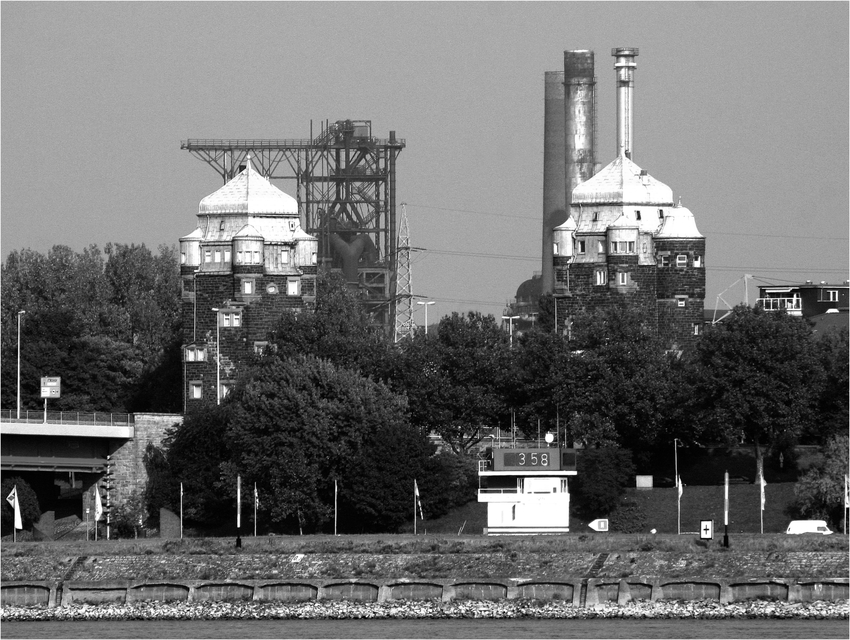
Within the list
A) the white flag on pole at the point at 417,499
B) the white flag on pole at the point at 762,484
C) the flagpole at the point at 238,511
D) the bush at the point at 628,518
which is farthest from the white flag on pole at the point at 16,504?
the white flag on pole at the point at 762,484

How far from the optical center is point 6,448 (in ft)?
387

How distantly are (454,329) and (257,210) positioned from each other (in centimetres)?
1791

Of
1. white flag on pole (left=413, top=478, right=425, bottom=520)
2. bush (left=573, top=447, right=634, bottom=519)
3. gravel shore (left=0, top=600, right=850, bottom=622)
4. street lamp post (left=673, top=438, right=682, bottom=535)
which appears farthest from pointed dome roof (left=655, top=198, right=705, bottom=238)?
gravel shore (left=0, top=600, right=850, bottom=622)

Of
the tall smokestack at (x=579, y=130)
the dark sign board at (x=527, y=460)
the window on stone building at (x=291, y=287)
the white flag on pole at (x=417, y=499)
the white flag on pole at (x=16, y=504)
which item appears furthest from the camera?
the tall smokestack at (x=579, y=130)

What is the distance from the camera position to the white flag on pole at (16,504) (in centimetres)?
10431

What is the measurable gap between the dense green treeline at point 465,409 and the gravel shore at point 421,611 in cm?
2416

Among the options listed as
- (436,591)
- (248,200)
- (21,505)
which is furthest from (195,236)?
(436,591)

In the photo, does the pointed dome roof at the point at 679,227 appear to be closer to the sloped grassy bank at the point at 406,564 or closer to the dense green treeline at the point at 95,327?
the dense green treeline at the point at 95,327

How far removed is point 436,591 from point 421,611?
288 cm

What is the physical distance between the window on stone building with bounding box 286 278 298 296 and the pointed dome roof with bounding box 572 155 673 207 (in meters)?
15.8

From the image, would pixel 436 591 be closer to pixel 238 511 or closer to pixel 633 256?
pixel 238 511

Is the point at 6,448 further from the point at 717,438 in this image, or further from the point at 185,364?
the point at 717,438

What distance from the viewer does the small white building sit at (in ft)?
331

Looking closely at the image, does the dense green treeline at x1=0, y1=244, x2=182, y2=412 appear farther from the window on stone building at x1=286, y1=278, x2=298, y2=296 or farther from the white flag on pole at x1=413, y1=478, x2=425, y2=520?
the white flag on pole at x1=413, y1=478, x2=425, y2=520
